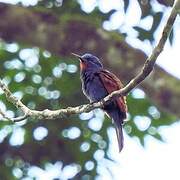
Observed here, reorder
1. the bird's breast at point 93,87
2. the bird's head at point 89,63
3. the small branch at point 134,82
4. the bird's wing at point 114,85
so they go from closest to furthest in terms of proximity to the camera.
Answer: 1. the small branch at point 134,82
2. the bird's wing at point 114,85
3. the bird's breast at point 93,87
4. the bird's head at point 89,63

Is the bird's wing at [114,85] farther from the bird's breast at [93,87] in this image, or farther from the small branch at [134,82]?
the small branch at [134,82]

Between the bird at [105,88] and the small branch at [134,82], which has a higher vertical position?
the small branch at [134,82]

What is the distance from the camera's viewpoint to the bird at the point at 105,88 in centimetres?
583

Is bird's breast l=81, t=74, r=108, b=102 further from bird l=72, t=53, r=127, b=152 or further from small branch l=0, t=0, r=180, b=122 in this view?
small branch l=0, t=0, r=180, b=122

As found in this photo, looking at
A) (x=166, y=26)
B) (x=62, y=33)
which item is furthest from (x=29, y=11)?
(x=166, y=26)

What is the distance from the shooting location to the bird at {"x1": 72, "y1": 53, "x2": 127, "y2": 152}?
19.1 ft

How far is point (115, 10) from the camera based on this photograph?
737cm

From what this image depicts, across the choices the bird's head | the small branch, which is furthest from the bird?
the small branch

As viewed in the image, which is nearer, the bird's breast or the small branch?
the small branch

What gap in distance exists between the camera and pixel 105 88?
593 cm

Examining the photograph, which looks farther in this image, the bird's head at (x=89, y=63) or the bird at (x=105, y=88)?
the bird's head at (x=89, y=63)

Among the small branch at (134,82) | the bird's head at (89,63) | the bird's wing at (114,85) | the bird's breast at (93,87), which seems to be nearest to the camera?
the small branch at (134,82)

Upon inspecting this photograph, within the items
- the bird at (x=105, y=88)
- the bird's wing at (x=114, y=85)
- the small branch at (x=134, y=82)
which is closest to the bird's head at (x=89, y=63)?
the bird at (x=105, y=88)

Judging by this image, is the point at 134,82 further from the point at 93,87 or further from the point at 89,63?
the point at 89,63
